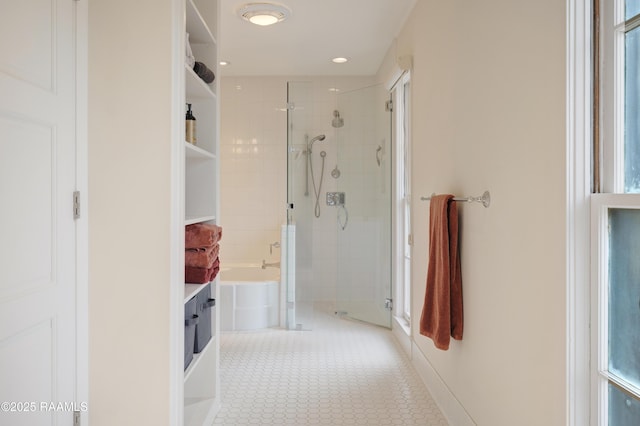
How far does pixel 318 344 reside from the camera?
361 centimetres

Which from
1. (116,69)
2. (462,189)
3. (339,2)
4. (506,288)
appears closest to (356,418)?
(506,288)

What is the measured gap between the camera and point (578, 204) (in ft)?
4.10

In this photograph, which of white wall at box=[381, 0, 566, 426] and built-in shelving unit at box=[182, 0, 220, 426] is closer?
white wall at box=[381, 0, 566, 426]

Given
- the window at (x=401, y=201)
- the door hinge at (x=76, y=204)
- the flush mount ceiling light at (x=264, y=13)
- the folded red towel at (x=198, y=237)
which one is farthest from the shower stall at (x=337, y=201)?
the door hinge at (x=76, y=204)

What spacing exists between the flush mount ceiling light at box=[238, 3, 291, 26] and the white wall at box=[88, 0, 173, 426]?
1.69 metres

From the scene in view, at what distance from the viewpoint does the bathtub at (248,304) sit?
4.04m

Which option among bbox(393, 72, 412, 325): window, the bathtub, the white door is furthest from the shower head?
the white door

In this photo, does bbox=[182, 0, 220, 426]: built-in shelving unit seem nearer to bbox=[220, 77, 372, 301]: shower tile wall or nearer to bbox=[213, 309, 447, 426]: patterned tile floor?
bbox=[213, 309, 447, 426]: patterned tile floor

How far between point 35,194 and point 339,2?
8.06 ft

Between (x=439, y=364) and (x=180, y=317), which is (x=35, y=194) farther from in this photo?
(x=439, y=364)

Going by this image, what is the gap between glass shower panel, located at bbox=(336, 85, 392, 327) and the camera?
3.97 m

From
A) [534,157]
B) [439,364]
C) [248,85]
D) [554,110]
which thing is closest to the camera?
[554,110]

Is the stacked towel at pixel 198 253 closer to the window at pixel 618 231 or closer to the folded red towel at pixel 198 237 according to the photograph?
the folded red towel at pixel 198 237

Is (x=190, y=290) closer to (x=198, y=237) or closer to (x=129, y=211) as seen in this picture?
(x=198, y=237)
